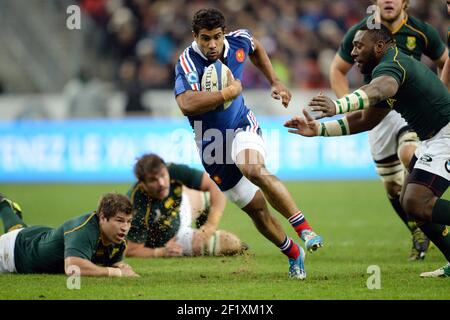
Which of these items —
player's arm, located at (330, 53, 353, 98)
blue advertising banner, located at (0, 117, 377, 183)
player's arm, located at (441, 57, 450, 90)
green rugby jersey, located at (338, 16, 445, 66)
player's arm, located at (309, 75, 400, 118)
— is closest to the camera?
player's arm, located at (309, 75, 400, 118)

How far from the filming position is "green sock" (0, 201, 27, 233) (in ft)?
30.1

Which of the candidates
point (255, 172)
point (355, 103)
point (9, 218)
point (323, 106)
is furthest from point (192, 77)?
point (9, 218)

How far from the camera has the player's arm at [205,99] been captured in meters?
7.80

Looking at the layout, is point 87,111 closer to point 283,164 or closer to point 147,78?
point 147,78

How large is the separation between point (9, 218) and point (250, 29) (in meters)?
12.8

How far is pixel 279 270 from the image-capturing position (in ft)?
28.8

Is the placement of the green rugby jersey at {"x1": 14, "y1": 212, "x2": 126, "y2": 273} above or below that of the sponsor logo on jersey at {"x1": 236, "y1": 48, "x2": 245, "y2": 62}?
below

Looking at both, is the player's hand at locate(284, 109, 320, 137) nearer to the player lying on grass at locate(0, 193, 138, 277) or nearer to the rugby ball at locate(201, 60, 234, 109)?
the rugby ball at locate(201, 60, 234, 109)

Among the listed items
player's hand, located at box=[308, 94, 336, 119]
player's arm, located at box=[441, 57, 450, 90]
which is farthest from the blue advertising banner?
player's hand, located at box=[308, 94, 336, 119]

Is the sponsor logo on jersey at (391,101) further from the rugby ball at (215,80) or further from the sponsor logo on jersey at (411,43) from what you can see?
the sponsor logo on jersey at (411,43)

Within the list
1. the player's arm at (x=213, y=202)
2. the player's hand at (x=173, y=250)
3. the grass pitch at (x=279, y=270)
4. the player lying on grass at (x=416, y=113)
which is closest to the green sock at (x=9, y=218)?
the grass pitch at (x=279, y=270)

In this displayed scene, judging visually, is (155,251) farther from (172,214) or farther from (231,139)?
(231,139)

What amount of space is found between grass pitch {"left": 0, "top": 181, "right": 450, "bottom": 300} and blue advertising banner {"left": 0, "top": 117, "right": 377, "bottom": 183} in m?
3.72
